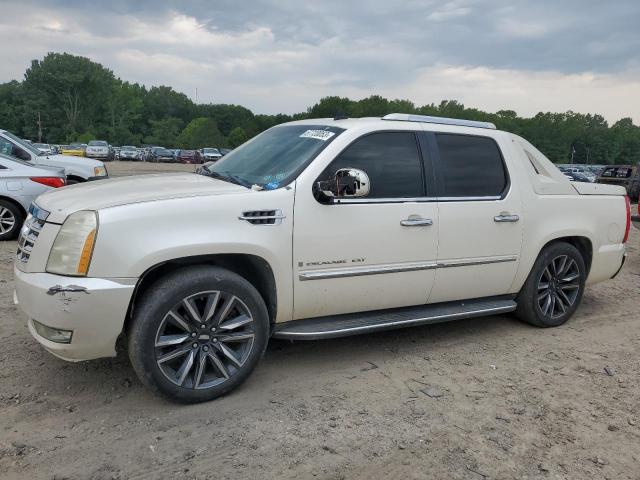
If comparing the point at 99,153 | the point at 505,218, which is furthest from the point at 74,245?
the point at 99,153

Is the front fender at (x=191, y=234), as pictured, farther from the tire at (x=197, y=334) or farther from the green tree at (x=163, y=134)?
the green tree at (x=163, y=134)

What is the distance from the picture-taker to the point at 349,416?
3344mm

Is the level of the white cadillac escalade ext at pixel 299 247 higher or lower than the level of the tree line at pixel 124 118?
lower

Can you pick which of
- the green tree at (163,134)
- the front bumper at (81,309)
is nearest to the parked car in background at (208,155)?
the front bumper at (81,309)

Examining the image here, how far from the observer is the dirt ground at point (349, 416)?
2.84m

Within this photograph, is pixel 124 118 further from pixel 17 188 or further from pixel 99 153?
pixel 17 188

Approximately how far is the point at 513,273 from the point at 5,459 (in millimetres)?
3933

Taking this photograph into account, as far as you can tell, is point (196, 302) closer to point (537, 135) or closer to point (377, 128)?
point (377, 128)

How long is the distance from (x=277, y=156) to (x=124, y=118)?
119718mm

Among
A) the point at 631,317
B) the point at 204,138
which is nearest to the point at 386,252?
the point at 631,317

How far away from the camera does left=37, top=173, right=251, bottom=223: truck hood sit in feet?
10.6

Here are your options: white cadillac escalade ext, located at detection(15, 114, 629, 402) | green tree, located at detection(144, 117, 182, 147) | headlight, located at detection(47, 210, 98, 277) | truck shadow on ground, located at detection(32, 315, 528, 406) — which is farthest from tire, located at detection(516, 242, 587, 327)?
green tree, located at detection(144, 117, 182, 147)

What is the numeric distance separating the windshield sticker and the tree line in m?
93.9

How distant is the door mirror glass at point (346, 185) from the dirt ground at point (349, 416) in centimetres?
132
